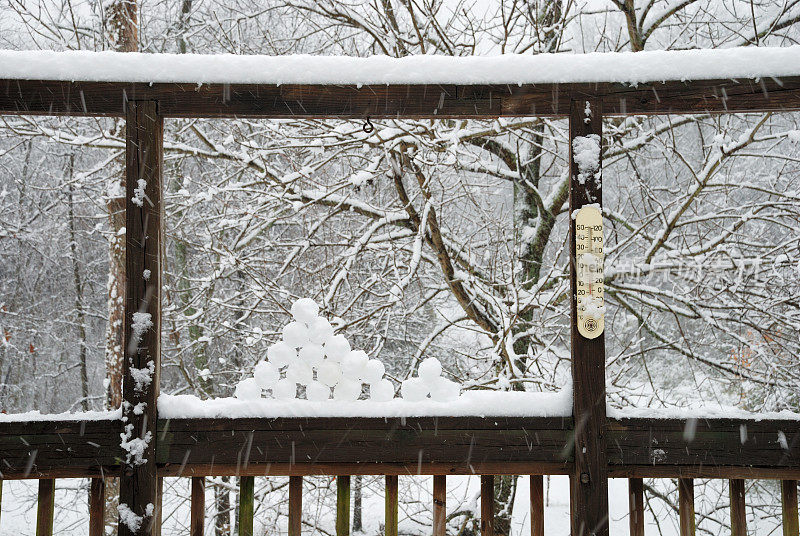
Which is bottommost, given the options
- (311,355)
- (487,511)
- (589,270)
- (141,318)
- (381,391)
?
(487,511)

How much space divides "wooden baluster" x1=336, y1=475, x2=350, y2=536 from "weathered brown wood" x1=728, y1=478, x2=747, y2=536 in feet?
3.93

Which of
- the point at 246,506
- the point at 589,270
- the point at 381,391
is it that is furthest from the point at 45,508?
the point at 589,270

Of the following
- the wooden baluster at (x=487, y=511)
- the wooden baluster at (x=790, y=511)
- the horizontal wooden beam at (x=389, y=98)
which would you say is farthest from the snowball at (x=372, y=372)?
the wooden baluster at (x=790, y=511)

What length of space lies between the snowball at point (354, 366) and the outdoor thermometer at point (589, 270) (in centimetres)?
69

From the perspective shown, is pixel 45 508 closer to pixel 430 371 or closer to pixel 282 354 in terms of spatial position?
pixel 282 354

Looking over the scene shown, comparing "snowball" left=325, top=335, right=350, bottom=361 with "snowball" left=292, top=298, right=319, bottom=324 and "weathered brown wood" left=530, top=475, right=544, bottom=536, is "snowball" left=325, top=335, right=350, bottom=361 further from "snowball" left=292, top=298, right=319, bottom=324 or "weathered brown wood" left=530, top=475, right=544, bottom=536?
"weathered brown wood" left=530, top=475, right=544, bottom=536

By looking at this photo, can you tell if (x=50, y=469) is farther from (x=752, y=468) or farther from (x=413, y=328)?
(x=413, y=328)

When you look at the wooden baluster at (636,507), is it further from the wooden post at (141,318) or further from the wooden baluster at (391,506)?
the wooden post at (141,318)

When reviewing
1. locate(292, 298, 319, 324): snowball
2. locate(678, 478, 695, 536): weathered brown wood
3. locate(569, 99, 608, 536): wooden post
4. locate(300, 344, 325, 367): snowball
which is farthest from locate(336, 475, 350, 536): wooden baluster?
locate(678, 478, 695, 536): weathered brown wood

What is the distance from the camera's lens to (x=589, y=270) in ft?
5.62

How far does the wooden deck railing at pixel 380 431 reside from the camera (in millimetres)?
1687

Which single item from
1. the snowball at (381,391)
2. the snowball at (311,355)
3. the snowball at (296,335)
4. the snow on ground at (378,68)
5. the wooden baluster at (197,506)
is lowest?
the wooden baluster at (197,506)

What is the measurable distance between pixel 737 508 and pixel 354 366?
1272 mm

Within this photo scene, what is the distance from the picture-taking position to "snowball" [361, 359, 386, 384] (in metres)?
1.82
